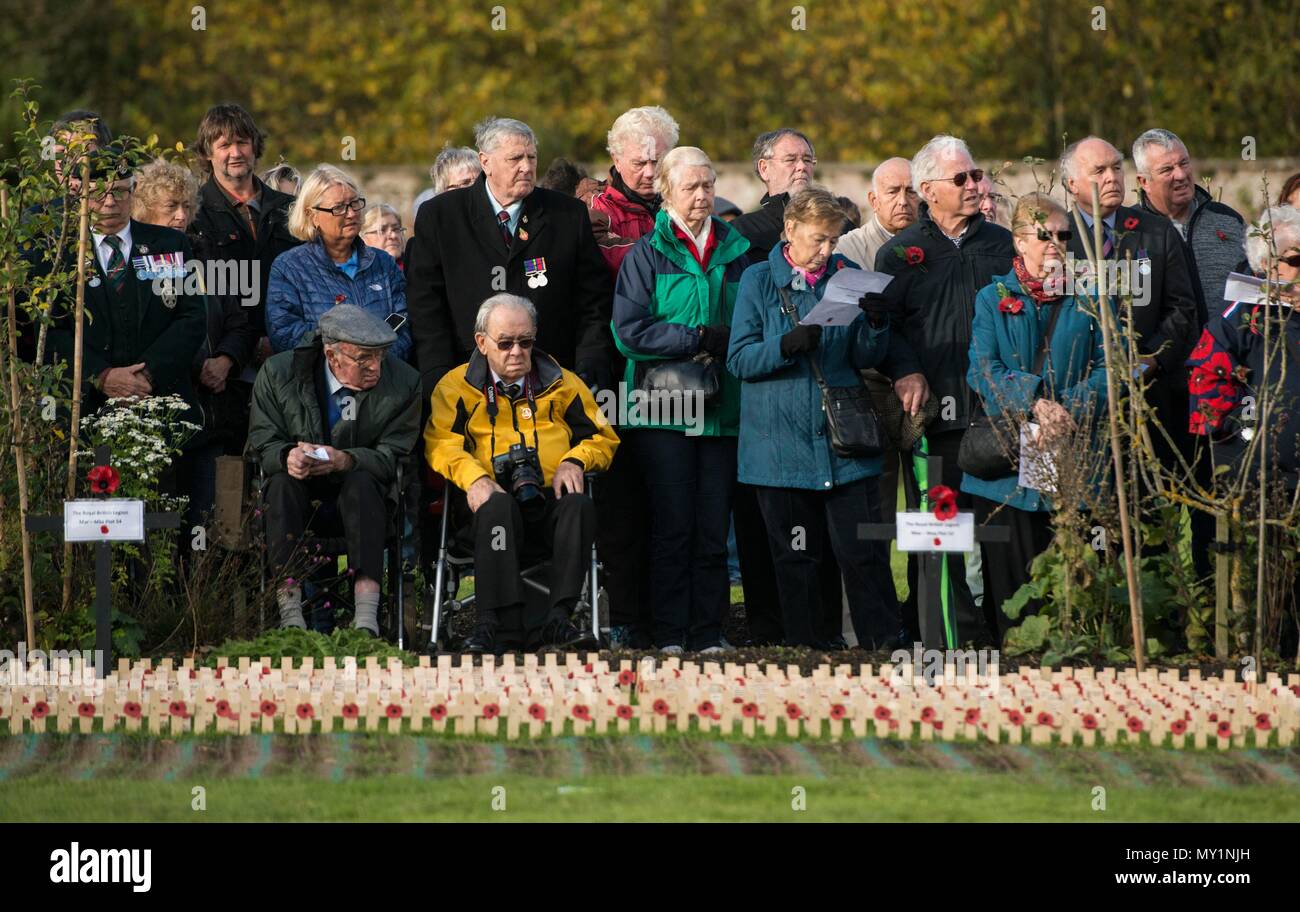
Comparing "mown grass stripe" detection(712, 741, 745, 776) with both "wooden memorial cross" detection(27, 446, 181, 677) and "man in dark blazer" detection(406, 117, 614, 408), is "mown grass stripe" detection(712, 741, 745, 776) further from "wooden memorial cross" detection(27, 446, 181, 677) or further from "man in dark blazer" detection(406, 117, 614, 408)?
"man in dark blazer" detection(406, 117, 614, 408)

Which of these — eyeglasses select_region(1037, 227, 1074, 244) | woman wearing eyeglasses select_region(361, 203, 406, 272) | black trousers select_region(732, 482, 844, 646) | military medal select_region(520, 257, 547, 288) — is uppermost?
woman wearing eyeglasses select_region(361, 203, 406, 272)

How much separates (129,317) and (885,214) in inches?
156

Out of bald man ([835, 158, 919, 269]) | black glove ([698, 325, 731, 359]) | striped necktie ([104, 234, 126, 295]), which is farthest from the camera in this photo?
bald man ([835, 158, 919, 269])

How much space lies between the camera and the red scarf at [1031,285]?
11.0m

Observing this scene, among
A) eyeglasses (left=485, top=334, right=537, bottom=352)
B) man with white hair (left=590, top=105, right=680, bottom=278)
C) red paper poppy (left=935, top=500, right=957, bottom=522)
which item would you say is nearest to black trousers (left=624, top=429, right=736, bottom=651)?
eyeglasses (left=485, top=334, right=537, bottom=352)

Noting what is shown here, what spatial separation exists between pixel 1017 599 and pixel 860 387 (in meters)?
1.27

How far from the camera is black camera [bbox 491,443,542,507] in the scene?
11.3m

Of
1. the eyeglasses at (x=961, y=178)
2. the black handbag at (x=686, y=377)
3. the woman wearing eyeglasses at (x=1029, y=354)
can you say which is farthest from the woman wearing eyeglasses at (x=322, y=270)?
the woman wearing eyeglasses at (x=1029, y=354)

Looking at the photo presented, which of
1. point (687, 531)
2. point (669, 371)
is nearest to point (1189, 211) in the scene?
point (669, 371)

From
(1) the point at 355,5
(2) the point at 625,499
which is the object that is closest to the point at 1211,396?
(2) the point at 625,499

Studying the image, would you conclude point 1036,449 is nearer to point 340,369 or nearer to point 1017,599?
point 1017,599

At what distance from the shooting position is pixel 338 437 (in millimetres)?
11453

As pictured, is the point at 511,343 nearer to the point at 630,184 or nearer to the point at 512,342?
the point at 512,342

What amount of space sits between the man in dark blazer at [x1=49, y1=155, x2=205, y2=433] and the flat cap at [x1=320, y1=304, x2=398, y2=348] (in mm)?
808
